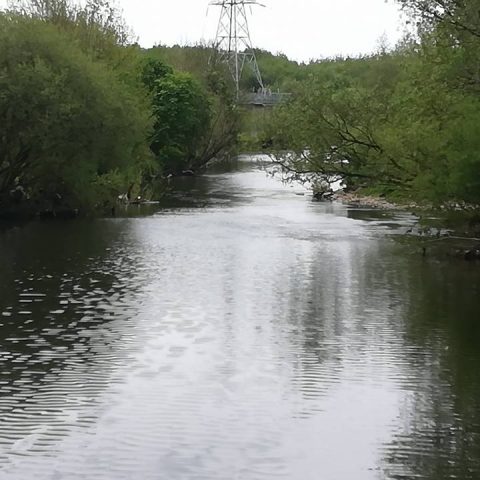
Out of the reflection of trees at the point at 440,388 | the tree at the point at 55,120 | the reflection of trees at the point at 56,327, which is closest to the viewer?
the reflection of trees at the point at 440,388

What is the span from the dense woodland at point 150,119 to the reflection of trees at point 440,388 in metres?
7.13

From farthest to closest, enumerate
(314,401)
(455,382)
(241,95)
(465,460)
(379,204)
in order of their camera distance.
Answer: (241,95) < (379,204) < (455,382) < (314,401) < (465,460)

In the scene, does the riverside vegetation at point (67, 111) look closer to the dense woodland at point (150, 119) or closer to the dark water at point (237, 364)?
the dense woodland at point (150, 119)

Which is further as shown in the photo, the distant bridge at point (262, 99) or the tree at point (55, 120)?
the distant bridge at point (262, 99)

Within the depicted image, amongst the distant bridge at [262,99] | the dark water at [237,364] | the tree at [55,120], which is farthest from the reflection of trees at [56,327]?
the distant bridge at [262,99]

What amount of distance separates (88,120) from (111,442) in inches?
1257

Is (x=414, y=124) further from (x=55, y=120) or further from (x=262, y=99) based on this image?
(x=262, y=99)

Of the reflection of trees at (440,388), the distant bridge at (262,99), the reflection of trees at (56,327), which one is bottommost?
the reflection of trees at (440,388)

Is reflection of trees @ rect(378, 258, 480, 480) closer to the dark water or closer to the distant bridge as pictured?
the dark water

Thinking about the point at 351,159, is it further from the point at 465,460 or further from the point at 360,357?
the point at 465,460

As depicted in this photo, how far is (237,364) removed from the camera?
16750 millimetres

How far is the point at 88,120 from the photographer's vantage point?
42531 mm

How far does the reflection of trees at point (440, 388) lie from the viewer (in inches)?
463

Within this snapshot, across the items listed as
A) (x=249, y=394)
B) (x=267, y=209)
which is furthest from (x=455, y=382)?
(x=267, y=209)
